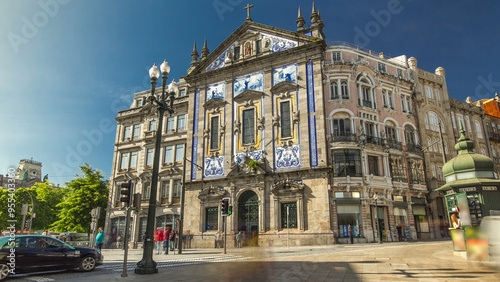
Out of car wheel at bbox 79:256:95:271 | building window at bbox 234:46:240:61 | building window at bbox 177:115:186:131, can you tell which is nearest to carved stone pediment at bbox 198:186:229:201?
building window at bbox 177:115:186:131

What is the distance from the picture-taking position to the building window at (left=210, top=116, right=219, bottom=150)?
31.7 m

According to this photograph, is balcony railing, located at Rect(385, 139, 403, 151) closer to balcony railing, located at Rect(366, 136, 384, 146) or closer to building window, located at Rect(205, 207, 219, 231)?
balcony railing, located at Rect(366, 136, 384, 146)

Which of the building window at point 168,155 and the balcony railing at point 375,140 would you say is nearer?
the balcony railing at point 375,140

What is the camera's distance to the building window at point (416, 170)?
103ft

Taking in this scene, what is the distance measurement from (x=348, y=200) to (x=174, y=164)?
18539 mm

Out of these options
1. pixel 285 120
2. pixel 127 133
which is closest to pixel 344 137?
pixel 285 120

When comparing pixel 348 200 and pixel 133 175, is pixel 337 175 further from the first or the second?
pixel 133 175

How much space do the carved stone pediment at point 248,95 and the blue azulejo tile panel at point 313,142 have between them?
5.67 metres

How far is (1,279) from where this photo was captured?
31.6 ft

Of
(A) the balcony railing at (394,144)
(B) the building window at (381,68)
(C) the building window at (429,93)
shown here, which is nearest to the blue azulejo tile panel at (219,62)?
(B) the building window at (381,68)

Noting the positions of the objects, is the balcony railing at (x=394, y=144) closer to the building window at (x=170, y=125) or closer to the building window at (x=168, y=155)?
the building window at (x=168, y=155)

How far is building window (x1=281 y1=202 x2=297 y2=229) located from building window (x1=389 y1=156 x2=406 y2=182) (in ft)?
33.6

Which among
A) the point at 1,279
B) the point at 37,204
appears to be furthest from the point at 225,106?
the point at 37,204

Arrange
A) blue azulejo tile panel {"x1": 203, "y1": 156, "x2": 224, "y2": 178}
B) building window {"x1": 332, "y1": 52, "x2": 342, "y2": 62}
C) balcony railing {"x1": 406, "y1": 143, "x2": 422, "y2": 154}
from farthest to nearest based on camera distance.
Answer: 1. balcony railing {"x1": 406, "y1": 143, "x2": 422, "y2": 154}
2. building window {"x1": 332, "y1": 52, "x2": 342, "y2": 62}
3. blue azulejo tile panel {"x1": 203, "y1": 156, "x2": 224, "y2": 178}
